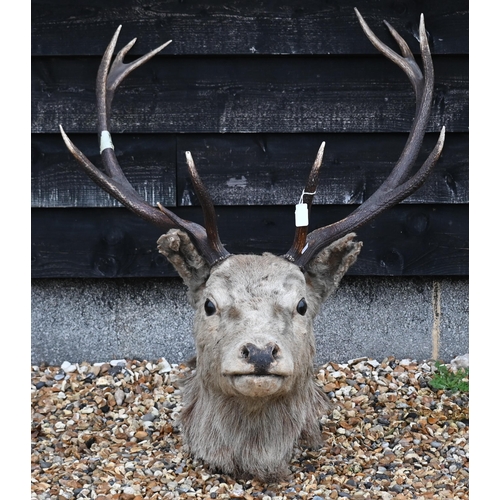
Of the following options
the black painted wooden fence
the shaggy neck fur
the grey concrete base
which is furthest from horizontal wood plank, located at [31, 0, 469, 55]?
the shaggy neck fur

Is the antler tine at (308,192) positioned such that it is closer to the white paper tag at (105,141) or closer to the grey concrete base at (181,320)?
the white paper tag at (105,141)

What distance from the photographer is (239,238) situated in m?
5.30

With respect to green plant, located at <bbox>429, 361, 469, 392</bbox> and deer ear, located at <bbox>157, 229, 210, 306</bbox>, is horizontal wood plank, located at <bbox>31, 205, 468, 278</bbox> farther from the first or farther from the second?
deer ear, located at <bbox>157, 229, 210, 306</bbox>

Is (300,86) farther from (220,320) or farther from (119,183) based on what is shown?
(220,320)

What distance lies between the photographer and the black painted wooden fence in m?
5.07

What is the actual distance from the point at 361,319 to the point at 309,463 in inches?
59.5

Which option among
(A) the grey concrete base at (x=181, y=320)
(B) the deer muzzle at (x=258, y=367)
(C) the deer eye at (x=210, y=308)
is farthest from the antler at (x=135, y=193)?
(A) the grey concrete base at (x=181, y=320)

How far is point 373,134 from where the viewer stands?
17.1 feet

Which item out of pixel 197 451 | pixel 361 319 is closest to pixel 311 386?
pixel 197 451

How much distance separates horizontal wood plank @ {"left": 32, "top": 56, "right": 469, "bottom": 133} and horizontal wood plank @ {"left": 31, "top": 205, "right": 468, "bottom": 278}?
1.82ft

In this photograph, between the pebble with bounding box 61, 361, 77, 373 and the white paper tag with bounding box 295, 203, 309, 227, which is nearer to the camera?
the white paper tag with bounding box 295, 203, 309, 227

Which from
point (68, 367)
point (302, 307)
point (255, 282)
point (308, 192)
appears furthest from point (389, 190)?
point (68, 367)

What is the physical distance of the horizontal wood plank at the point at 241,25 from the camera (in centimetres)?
505

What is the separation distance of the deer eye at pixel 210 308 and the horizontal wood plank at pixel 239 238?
4.96 feet
